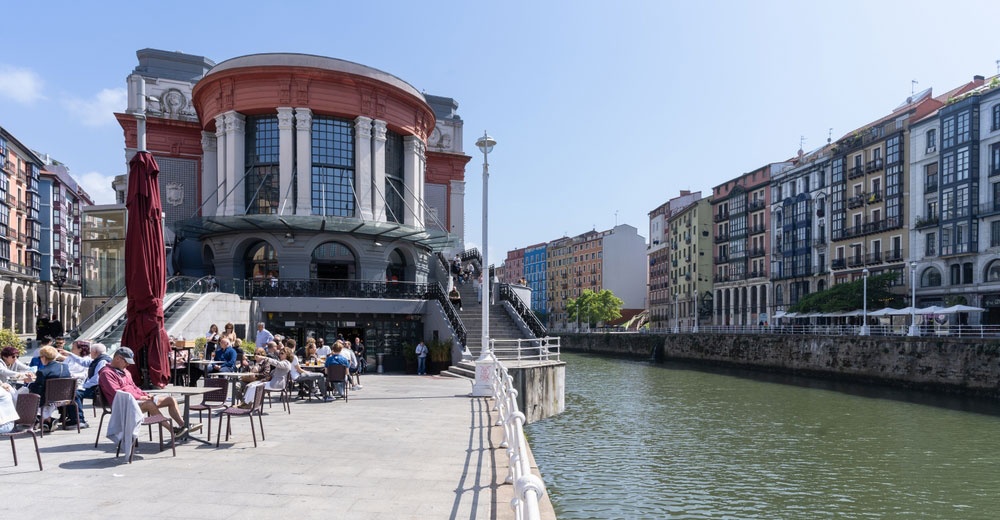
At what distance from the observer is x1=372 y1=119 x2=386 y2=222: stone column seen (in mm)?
37625

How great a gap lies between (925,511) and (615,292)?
116655mm

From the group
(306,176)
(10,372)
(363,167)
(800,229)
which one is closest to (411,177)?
(363,167)

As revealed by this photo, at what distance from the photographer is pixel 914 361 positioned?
37375 mm

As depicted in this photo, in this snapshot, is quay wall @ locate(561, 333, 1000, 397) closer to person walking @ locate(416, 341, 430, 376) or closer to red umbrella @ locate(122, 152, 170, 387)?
person walking @ locate(416, 341, 430, 376)

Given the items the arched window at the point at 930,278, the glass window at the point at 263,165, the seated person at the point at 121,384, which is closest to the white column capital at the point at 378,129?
the glass window at the point at 263,165

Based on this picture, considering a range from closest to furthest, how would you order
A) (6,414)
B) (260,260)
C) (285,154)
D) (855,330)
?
(6,414)
(285,154)
(260,260)
(855,330)

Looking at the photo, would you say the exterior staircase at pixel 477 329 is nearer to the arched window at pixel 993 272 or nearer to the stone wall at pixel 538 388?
the stone wall at pixel 538 388

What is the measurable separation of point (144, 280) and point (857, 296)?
55093mm

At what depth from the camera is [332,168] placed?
37156 mm

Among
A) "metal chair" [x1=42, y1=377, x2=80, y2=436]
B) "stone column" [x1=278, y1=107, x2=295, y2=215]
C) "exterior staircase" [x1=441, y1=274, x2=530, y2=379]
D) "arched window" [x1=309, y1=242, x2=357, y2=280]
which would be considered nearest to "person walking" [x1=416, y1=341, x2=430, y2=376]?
"exterior staircase" [x1=441, y1=274, x2=530, y2=379]

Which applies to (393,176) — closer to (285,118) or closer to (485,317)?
(285,118)

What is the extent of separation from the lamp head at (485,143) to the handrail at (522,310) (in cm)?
1235

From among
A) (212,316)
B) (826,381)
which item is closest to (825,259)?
(826,381)

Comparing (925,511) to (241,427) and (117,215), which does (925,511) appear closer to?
(241,427)
